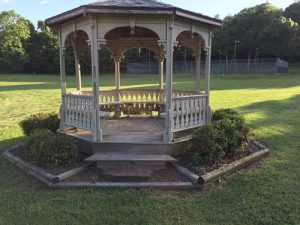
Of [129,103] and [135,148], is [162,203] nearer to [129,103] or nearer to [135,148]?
[135,148]

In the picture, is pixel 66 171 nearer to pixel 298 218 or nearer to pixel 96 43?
pixel 96 43

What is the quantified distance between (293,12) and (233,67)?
37.2 metres

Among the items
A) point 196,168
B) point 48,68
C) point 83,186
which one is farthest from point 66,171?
point 48,68

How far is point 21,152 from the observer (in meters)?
8.93

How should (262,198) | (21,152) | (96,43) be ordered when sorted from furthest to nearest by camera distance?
1. (21,152)
2. (96,43)
3. (262,198)

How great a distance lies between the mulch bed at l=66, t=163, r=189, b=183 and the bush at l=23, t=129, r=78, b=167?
510 millimetres

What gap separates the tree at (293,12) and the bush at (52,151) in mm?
97848

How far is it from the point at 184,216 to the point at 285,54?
85.3 metres

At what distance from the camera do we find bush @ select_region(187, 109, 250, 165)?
24.6ft

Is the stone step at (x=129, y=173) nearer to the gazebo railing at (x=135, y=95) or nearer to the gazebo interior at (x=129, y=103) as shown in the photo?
the gazebo interior at (x=129, y=103)

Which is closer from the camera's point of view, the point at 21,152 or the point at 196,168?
the point at 196,168

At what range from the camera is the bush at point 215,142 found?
24.6ft

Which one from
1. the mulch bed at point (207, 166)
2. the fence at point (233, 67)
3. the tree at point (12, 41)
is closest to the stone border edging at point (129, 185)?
the mulch bed at point (207, 166)

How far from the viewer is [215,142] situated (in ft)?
25.1
